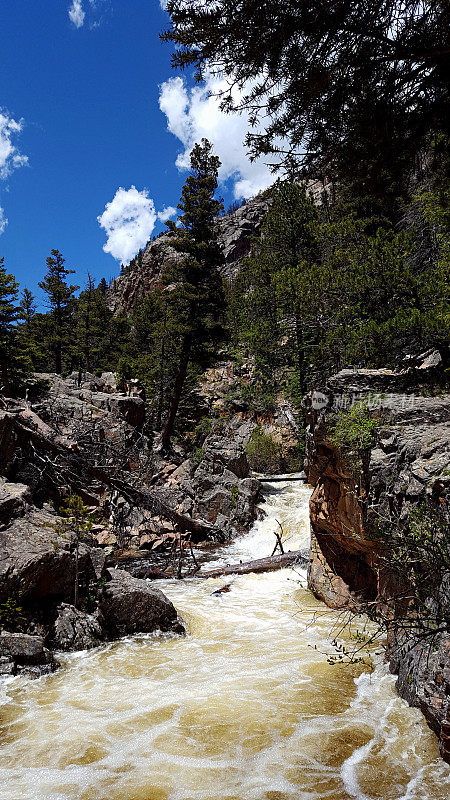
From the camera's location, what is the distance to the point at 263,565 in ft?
37.1

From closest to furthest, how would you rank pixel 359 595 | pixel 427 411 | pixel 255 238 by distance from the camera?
pixel 427 411
pixel 359 595
pixel 255 238

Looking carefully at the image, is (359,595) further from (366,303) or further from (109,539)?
(366,303)

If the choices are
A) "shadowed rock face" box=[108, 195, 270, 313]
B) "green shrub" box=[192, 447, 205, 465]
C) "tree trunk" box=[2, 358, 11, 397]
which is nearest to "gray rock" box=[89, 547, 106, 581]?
"green shrub" box=[192, 447, 205, 465]

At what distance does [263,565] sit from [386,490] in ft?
22.1

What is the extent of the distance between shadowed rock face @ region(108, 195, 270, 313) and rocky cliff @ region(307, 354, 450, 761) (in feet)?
214

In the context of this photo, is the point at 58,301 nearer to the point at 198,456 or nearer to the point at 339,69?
the point at 198,456

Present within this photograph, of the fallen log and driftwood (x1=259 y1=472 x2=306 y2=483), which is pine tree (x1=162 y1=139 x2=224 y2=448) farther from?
the fallen log

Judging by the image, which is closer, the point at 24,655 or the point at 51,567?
the point at 24,655

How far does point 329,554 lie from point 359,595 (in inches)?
40.2

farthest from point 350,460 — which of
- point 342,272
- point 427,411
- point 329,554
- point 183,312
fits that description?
point 183,312

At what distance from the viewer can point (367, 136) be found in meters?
4.15

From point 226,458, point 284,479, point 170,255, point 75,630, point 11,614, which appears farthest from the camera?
point 170,255

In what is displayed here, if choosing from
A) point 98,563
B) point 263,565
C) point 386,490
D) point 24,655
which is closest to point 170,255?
point 263,565

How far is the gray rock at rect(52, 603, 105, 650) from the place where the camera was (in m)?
6.03
